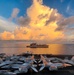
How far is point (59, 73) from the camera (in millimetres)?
13188

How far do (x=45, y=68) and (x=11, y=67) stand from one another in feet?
8.19

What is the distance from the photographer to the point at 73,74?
42.5 ft

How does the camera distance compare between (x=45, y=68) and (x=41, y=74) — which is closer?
(x=41, y=74)

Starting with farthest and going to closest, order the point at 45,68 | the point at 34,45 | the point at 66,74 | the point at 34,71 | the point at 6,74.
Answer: the point at 34,45, the point at 45,68, the point at 34,71, the point at 66,74, the point at 6,74

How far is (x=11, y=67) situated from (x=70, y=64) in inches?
193

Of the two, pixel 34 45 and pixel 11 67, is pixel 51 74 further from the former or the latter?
pixel 34 45

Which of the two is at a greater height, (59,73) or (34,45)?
(34,45)

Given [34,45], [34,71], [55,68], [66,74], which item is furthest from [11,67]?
[34,45]

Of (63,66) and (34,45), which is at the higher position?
(34,45)

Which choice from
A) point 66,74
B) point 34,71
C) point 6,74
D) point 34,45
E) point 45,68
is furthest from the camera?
point 34,45

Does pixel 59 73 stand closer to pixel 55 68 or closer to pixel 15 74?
pixel 55 68

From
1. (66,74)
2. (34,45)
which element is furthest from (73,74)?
(34,45)

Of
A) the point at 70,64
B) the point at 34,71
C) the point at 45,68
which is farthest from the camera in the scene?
the point at 70,64

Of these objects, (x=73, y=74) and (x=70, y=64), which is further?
(x=70, y=64)
